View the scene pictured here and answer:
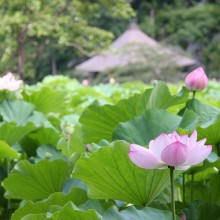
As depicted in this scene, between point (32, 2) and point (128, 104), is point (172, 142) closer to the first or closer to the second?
point (128, 104)

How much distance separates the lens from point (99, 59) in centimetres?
1572

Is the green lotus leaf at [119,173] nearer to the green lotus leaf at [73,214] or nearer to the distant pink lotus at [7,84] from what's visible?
the green lotus leaf at [73,214]

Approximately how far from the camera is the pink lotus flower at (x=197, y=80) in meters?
0.88

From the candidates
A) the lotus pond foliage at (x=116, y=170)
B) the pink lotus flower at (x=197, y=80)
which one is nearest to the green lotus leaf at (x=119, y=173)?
the lotus pond foliage at (x=116, y=170)

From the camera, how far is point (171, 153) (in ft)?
1.66

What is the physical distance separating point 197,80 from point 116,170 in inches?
12.9

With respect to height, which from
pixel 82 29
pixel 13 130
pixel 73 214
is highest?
pixel 73 214

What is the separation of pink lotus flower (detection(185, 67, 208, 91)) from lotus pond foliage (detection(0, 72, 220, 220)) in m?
0.01

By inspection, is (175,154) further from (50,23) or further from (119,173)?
(50,23)

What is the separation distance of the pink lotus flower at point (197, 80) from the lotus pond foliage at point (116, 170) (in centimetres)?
1

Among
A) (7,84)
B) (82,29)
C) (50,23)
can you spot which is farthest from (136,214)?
(82,29)

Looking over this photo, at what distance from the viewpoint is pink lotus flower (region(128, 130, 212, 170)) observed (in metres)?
0.51

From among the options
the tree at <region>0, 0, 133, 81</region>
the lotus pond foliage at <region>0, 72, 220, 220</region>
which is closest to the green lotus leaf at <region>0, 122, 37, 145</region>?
the lotus pond foliage at <region>0, 72, 220, 220</region>

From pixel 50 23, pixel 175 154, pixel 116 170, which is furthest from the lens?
pixel 50 23
